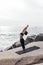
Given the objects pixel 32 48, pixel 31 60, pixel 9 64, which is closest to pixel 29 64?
pixel 31 60

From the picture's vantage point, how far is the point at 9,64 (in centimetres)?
1650

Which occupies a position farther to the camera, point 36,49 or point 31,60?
point 36,49

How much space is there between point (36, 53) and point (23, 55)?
96 centimetres

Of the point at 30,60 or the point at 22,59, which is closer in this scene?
the point at 30,60

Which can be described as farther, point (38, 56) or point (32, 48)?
point (32, 48)

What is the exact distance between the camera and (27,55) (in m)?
16.7

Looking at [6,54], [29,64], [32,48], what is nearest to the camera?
[29,64]

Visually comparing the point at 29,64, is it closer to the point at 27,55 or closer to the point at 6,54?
the point at 27,55

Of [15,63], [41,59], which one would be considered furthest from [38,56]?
[15,63]

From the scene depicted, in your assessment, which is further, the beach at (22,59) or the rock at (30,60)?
the beach at (22,59)

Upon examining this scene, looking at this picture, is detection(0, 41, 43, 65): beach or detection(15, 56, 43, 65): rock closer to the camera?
detection(15, 56, 43, 65): rock

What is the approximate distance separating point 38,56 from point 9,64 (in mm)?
2096

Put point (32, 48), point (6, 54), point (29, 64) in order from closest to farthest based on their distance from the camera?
1. point (29, 64)
2. point (6, 54)
3. point (32, 48)

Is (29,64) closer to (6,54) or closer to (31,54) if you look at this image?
(31,54)
